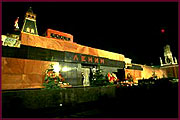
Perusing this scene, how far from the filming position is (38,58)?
9711 mm

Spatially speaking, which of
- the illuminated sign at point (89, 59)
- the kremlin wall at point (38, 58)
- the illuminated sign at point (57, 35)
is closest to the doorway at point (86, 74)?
the kremlin wall at point (38, 58)

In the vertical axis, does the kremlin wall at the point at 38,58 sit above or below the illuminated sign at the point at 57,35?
below

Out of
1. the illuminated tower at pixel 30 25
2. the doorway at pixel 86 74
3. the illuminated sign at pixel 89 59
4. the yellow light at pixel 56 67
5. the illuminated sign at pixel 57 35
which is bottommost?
the doorway at pixel 86 74

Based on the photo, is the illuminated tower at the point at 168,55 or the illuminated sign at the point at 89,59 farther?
the illuminated tower at the point at 168,55

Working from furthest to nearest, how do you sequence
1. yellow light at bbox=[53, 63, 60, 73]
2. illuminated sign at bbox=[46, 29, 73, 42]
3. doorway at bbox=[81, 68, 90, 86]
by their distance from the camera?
doorway at bbox=[81, 68, 90, 86] → illuminated sign at bbox=[46, 29, 73, 42] → yellow light at bbox=[53, 63, 60, 73]

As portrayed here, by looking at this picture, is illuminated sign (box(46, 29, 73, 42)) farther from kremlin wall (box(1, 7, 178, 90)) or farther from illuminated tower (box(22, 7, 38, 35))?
illuminated tower (box(22, 7, 38, 35))

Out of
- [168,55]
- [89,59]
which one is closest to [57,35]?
[89,59]

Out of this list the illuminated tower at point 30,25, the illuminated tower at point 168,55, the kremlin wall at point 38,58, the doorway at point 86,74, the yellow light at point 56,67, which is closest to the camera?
the kremlin wall at point 38,58

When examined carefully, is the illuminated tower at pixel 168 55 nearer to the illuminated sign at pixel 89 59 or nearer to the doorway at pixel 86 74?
the illuminated sign at pixel 89 59

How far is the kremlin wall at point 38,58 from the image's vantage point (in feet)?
27.1

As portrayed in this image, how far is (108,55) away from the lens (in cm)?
1652

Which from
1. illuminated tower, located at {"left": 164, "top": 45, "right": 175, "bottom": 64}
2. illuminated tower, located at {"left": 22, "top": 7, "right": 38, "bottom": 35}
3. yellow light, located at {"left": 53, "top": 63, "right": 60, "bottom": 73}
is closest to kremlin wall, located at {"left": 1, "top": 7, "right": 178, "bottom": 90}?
illuminated tower, located at {"left": 22, "top": 7, "right": 38, "bottom": 35}

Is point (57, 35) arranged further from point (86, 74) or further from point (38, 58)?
point (86, 74)

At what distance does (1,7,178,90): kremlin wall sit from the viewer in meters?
8.25
